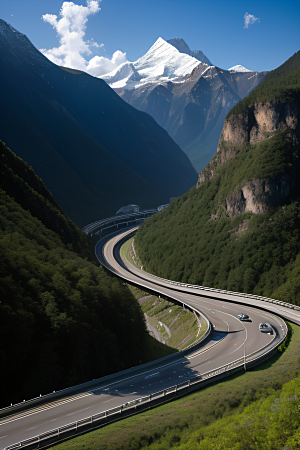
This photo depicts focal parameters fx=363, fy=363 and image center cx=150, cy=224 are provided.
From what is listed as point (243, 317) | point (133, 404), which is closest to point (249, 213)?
point (243, 317)

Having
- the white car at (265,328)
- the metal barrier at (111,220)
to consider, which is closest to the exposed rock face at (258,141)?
the white car at (265,328)

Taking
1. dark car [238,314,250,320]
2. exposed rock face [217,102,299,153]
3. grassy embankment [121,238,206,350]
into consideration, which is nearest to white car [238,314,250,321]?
dark car [238,314,250,320]

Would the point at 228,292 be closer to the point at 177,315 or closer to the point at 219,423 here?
the point at 177,315

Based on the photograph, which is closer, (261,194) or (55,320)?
(55,320)

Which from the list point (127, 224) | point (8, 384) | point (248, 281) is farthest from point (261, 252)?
point (127, 224)

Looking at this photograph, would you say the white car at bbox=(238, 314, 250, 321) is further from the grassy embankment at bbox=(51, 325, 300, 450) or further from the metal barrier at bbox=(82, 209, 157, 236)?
the metal barrier at bbox=(82, 209, 157, 236)

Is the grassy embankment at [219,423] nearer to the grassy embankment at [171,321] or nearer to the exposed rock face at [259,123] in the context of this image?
the grassy embankment at [171,321]

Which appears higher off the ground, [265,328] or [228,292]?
[228,292]
